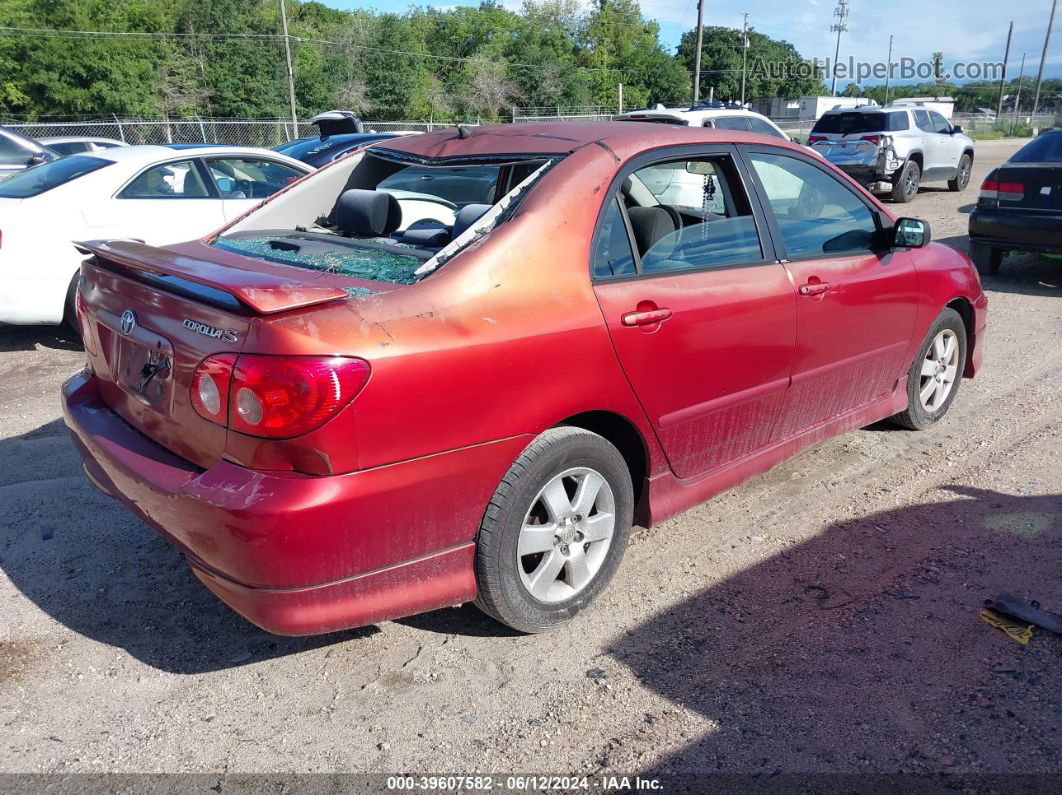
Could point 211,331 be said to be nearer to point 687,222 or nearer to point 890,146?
point 687,222

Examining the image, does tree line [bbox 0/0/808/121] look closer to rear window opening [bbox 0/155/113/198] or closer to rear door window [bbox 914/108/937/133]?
rear door window [bbox 914/108/937/133]

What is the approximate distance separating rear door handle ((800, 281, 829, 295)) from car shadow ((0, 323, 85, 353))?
578 cm

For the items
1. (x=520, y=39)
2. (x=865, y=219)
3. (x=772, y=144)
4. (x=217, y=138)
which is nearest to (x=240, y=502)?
(x=772, y=144)

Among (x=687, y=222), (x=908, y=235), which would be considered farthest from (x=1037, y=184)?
(x=687, y=222)

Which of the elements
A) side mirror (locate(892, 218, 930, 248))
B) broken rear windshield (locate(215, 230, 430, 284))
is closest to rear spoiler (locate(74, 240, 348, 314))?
broken rear windshield (locate(215, 230, 430, 284))

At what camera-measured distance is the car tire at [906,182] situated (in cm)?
1542

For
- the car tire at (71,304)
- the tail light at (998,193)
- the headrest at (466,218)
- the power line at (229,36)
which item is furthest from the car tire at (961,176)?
the power line at (229,36)

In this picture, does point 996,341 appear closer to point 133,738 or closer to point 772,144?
point 772,144

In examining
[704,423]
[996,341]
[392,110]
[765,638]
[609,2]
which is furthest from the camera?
[609,2]

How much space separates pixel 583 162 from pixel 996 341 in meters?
5.44

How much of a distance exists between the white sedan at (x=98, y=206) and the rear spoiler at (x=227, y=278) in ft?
12.3

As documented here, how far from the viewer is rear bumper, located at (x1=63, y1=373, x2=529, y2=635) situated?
239 cm

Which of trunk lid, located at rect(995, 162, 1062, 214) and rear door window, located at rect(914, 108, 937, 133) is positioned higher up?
rear door window, located at rect(914, 108, 937, 133)

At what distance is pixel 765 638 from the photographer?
10.1 ft
